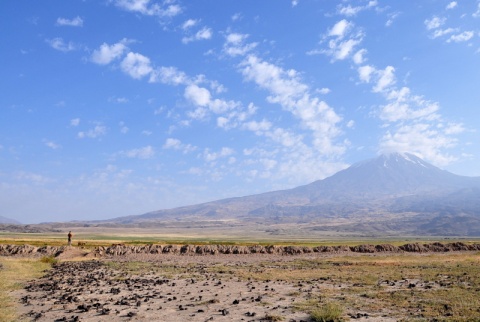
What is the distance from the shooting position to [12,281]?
78.0 feet

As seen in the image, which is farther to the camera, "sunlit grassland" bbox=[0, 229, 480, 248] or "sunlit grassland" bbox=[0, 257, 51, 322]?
"sunlit grassland" bbox=[0, 229, 480, 248]

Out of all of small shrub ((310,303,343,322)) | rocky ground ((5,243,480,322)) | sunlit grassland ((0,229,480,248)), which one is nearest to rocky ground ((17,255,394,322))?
rocky ground ((5,243,480,322))

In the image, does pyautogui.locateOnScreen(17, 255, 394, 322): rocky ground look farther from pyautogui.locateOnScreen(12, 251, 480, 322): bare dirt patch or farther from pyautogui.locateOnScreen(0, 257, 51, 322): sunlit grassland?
pyautogui.locateOnScreen(0, 257, 51, 322): sunlit grassland

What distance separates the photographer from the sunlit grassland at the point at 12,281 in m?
15.0

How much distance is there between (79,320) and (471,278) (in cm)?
2284

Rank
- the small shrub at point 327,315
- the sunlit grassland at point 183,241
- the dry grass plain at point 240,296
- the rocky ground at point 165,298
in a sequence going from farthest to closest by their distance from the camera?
the sunlit grassland at point 183,241 → the rocky ground at point 165,298 → the dry grass plain at point 240,296 → the small shrub at point 327,315

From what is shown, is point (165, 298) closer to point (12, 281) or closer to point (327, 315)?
point (327, 315)

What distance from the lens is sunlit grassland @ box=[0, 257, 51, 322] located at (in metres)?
15.0

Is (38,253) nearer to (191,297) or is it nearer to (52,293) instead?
(52,293)

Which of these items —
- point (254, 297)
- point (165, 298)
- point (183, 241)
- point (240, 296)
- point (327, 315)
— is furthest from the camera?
point (183, 241)

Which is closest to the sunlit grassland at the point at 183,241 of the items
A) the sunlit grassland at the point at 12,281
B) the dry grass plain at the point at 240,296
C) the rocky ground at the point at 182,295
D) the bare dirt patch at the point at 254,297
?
the sunlit grassland at the point at 12,281

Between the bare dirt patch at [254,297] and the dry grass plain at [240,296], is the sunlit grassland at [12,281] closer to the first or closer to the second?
the dry grass plain at [240,296]

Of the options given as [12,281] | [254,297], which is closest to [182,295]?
[254,297]

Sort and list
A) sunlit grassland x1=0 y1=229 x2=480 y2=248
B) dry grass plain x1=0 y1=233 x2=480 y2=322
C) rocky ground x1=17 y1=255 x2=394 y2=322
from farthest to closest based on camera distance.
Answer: sunlit grassland x1=0 y1=229 x2=480 y2=248 < rocky ground x1=17 y1=255 x2=394 y2=322 < dry grass plain x1=0 y1=233 x2=480 y2=322
